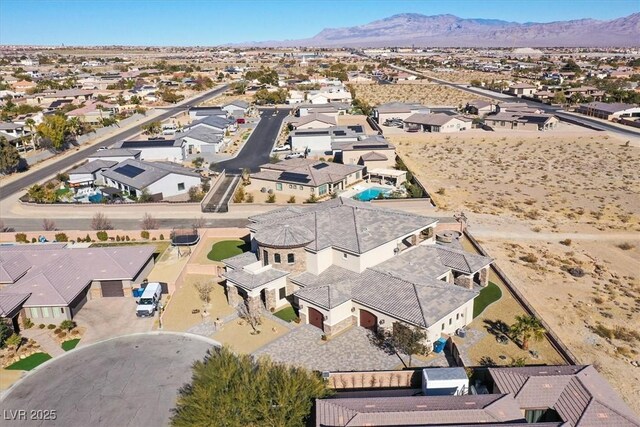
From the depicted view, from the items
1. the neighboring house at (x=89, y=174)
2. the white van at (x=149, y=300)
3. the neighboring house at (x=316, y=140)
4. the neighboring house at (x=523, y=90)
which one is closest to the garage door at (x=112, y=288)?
the white van at (x=149, y=300)

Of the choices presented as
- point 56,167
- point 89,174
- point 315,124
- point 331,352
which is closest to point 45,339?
point 331,352

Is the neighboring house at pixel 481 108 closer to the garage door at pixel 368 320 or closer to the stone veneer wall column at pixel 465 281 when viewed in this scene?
the stone veneer wall column at pixel 465 281

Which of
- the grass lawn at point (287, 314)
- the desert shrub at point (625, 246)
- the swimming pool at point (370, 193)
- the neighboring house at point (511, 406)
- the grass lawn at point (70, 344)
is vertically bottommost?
the desert shrub at point (625, 246)

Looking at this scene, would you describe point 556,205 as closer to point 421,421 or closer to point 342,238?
point 342,238

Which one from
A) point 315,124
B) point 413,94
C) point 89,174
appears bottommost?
point 89,174

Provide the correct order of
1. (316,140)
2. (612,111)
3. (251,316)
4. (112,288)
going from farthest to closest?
(612,111) < (316,140) < (112,288) < (251,316)

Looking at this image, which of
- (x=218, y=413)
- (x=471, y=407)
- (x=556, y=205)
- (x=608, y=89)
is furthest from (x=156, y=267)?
(x=608, y=89)

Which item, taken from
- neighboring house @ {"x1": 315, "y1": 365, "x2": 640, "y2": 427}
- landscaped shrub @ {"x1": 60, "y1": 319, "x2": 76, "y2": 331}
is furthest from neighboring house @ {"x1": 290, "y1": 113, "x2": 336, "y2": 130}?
neighboring house @ {"x1": 315, "y1": 365, "x2": 640, "y2": 427}

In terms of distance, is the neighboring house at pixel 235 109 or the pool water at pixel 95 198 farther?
the neighboring house at pixel 235 109

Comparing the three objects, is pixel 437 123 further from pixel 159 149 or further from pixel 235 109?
pixel 159 149
